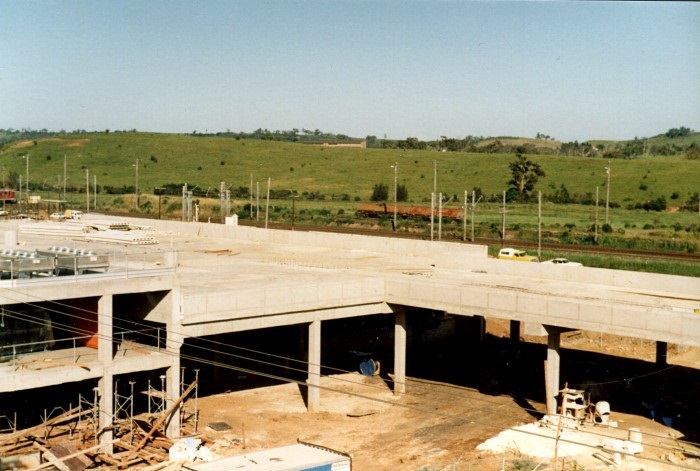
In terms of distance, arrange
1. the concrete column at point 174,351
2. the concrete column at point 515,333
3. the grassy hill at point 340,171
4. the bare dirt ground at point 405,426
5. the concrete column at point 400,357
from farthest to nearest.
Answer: the grassy hill at point 340,171, the concrete column at point 515,333, the concrete column at point 400,357, the concrete column at point 174,351, the bare dirt ground at point 405,426

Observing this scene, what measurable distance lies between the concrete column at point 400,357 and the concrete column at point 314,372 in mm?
3846

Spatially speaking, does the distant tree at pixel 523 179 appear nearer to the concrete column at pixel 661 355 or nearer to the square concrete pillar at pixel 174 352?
the concrete column at pixel 661 355

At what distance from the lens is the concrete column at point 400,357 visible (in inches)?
1526

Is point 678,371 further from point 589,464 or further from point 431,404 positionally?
point 589,464

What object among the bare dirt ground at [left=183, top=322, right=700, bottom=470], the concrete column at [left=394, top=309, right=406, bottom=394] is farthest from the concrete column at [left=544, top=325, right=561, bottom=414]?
the concrete column at [left=394, top=309, right=406, bottom=394]

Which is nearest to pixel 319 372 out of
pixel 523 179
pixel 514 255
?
pixel 514 255

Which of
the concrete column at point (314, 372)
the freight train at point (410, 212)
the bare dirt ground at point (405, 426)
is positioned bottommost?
the bare dirt ground at point (405, 426)

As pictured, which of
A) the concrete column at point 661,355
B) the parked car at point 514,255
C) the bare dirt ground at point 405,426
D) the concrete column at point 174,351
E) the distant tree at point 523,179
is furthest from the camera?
the distant tree at point 523,179

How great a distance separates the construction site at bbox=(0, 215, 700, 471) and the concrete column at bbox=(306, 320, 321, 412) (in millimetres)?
64

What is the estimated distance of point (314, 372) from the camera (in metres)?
36.6

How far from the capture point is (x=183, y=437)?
102 feet

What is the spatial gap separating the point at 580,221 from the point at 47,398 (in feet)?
266

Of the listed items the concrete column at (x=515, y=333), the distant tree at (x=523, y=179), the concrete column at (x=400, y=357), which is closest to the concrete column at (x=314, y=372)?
the concrete column at (x=400, y=357)

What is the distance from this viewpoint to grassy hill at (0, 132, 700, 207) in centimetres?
14625
